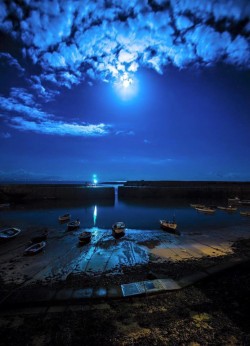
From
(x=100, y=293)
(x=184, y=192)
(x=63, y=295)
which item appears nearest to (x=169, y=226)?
(x=100, y=293)

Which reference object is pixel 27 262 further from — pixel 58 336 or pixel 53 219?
pixel 53 219

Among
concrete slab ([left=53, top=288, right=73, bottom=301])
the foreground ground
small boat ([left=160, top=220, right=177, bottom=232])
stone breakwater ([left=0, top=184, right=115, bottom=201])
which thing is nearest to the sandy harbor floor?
small boat ([left=160, top=220, right=177, bottom=232])

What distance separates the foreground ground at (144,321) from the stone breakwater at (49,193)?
4596 cm

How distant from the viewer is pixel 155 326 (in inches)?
223

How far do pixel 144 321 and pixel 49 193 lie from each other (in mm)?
49310

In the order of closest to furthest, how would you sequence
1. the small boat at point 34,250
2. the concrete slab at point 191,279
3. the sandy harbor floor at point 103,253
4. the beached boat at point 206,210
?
the concrete slab at point 191,279, the sandy harbor floor at point 103,253, the small boat at point 34,250, the beached boat at point 206,210

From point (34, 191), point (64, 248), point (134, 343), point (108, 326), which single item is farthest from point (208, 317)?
point (34, 191)

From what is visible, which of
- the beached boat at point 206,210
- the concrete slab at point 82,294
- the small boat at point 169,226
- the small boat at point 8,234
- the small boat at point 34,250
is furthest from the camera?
the beached boat at point 206,210

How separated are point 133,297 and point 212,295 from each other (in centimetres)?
289

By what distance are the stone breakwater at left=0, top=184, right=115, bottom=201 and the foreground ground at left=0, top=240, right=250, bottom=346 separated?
151 feet

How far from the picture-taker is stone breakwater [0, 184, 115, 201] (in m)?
48.3

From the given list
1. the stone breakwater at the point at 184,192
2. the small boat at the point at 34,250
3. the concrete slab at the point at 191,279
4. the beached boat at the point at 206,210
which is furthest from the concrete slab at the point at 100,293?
the stone breakwater at the point at 184,192

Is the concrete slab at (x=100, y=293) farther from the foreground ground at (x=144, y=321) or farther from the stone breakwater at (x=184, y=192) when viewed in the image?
the stone breakwater at (x=184, y=192)

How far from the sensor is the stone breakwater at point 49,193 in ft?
159
